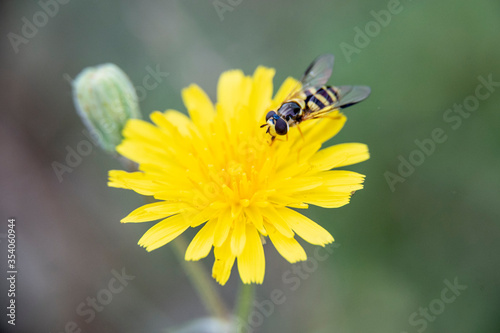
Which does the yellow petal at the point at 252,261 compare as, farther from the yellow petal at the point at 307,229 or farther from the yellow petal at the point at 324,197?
the yellow petal at the point at 324,197

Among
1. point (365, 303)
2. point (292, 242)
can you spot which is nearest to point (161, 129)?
point (292, 242)

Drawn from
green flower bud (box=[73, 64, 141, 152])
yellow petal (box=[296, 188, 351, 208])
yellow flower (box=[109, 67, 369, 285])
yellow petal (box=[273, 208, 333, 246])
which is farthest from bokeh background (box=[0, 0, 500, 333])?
green flower bud (box=[73, 64, 141, 152])

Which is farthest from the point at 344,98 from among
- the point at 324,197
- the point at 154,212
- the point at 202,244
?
the point at 154,212

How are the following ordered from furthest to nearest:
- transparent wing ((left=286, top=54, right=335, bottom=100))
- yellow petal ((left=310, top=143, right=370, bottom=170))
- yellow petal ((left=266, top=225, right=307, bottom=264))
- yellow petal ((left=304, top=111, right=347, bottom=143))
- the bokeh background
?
the bokeh background < transparent wing ((left=286, top=54, right=335, bottom=100)) < yellow petal ((left=304, top=111, right=347, bottom=143)) < yellow petal ((left=310, top=143, right=370, bottom=170)) < yellow petal ((left=266, top=225, right=307, bottom=264))

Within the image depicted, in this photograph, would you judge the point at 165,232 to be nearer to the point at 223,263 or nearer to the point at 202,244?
the point at 202,244

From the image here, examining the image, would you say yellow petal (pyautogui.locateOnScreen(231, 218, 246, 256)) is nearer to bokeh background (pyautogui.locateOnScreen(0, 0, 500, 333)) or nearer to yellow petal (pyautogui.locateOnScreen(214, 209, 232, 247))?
yellow petal (pyautogui.locateOnScreen(214, 209, 232, 247))

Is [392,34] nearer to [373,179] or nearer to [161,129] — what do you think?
[373,179]

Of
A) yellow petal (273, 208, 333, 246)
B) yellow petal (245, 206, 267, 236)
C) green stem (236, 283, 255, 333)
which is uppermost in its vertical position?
yellow petal (245, 206, 267, 236)
